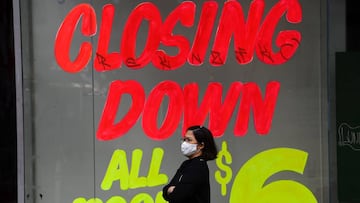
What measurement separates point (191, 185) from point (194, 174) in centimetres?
9

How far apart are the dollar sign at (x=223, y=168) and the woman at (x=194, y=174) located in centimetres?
215

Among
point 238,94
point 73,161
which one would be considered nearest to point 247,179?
point 238,94

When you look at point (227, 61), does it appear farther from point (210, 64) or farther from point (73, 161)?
point (73, 161)

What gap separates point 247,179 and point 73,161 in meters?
2.07

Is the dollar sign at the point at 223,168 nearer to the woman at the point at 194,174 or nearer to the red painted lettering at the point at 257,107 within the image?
the red painted lettering at the point at 257,107

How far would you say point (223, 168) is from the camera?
6.39 meters

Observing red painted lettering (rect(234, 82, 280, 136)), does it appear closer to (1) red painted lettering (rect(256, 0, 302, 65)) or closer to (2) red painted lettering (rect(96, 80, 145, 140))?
(1) red painted lettering (rect(256, 0, 302, 65))

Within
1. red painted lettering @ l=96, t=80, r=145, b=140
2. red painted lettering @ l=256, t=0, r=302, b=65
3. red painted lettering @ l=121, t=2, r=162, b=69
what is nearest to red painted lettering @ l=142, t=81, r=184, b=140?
red painted lettering @ l=96, t=80, r=145, b=140

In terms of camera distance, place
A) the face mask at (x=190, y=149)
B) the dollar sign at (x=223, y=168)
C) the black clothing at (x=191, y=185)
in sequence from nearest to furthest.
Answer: the black clothing at (x=191, y=185)
the face mask at (x=190, y=149)
the dollar sign at (x=223, y=168)

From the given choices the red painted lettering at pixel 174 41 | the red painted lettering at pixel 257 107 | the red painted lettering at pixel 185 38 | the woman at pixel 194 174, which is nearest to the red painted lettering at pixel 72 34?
the red painted lettering at pixel 185 38

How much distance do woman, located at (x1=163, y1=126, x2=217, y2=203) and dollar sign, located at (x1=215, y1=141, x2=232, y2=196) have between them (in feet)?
7.05

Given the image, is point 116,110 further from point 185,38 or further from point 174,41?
point 185,38

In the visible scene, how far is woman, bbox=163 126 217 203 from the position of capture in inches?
157

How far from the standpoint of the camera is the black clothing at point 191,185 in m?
3.98
